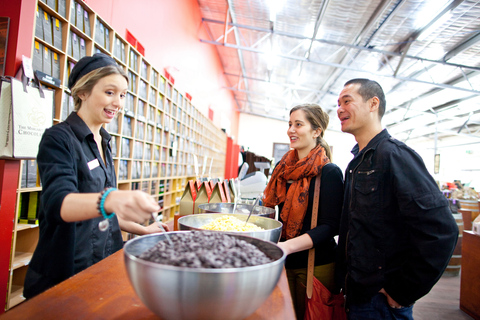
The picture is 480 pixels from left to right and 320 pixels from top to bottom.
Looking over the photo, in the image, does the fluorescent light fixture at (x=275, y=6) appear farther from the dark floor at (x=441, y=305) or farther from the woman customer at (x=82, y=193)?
the dark floor at (x=441, y=305)

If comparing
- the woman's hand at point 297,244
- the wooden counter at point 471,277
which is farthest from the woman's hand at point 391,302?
the wooden counter at point 471,277

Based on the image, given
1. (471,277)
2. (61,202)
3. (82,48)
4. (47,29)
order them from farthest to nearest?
1. (471,277)
2. (82,48)
3. (47,29)
4. (61,202)

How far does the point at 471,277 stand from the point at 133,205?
4064mm

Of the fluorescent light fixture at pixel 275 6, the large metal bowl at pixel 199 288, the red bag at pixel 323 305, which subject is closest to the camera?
the large metal bowl at pixel 199 288

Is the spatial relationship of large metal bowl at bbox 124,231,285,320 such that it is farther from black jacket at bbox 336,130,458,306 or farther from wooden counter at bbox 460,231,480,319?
wooden counter at bbox 460,231,480,319

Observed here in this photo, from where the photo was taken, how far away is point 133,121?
406 cm

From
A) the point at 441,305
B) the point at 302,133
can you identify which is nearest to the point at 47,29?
the point at 302,133

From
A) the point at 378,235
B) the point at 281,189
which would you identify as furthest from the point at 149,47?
the point at 378,235

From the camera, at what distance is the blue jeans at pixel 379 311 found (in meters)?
1.29

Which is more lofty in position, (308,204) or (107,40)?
(107,40)

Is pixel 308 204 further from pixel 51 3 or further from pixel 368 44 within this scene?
pixel 368 44

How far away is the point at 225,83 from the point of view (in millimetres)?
12523

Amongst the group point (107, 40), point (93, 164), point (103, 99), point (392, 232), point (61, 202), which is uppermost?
point (107, 40)

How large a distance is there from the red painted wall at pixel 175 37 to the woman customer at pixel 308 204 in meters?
2.83
